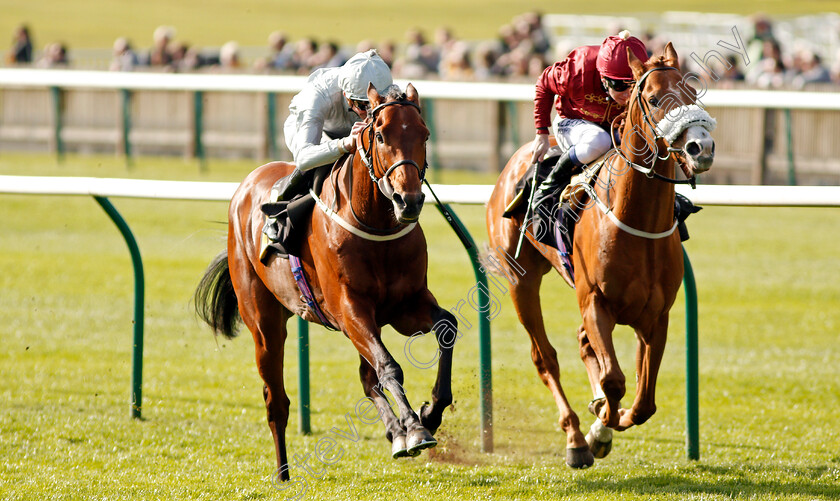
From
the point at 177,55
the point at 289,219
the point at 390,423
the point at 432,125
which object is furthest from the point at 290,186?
the point at 177,55

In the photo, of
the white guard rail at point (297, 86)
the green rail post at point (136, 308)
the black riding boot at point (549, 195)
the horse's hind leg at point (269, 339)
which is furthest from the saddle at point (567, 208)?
the white guard rail at point (297, 86)

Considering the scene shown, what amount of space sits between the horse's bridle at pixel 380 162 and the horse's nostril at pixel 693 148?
95cm

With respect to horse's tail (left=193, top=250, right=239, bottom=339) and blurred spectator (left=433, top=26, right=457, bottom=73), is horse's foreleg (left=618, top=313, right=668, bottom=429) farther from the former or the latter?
blurred spectator (left=433, top=26, right=457, bottom=73)

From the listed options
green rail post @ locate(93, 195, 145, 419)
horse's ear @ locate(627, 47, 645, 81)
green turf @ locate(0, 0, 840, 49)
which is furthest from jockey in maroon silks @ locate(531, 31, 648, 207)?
green turf @ locate(0, 0, 840, 49)

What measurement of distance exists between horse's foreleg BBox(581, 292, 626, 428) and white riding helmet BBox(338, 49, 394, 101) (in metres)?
1.28

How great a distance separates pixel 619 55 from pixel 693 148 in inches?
33.2

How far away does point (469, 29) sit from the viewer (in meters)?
44.6

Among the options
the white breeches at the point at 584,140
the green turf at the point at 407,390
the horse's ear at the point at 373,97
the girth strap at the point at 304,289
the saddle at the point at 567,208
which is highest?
the horse's ear at the point at 373,97

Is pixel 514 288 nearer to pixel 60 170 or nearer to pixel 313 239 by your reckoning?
pixel 313 239

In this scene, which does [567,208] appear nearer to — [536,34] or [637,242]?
[637,242]

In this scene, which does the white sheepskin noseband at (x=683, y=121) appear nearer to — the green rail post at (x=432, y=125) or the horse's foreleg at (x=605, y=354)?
the horse's foreleg at (x=605, y=354)

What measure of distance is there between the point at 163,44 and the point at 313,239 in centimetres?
1524

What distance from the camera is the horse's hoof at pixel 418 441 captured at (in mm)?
3816

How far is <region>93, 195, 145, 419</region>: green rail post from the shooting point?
5652 mm
